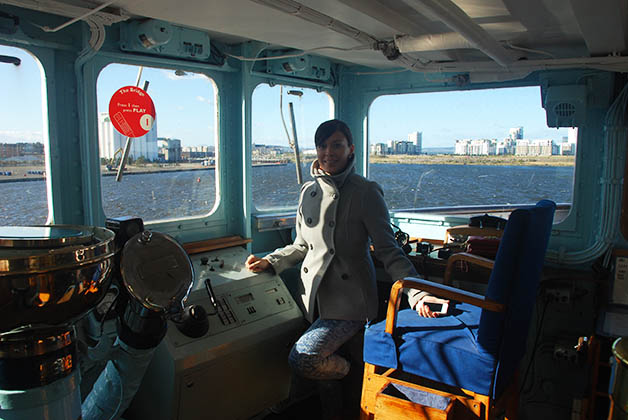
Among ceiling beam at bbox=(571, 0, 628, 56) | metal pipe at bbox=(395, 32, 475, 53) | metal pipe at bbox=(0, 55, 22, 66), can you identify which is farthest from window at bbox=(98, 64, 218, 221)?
ceiling beam at bbox=(571, 0, 628, 56)

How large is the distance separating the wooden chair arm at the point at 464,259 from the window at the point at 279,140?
56.3 inches

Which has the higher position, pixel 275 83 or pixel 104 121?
pixel 275 83

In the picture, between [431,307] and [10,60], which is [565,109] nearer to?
[431,307]

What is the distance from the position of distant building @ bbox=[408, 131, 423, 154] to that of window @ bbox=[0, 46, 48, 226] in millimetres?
2861

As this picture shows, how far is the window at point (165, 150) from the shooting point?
9.26ft

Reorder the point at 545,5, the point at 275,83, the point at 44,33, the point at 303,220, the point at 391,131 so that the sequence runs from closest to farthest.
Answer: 1. the point at 545,5
2. the point at 44,33
3. the point at 303,220
4. the point at 275,83
5. the point at 391,131

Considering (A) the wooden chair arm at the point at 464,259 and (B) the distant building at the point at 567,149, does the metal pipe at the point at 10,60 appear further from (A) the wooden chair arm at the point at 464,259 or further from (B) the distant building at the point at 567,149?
(B) the distant building at the point at 567,149

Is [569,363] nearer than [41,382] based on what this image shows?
No

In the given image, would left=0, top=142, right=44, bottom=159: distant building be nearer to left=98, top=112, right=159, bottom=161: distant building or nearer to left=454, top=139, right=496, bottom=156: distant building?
left=98, top=112, right=159, bottom=161: distant building

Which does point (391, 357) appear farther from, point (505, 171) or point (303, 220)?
point (505, 171)

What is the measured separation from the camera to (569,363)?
10.2ft

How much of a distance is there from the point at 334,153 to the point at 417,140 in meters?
2.03

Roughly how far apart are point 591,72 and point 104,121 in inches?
117

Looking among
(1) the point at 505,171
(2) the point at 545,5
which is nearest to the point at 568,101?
(1) the point at 505,171
